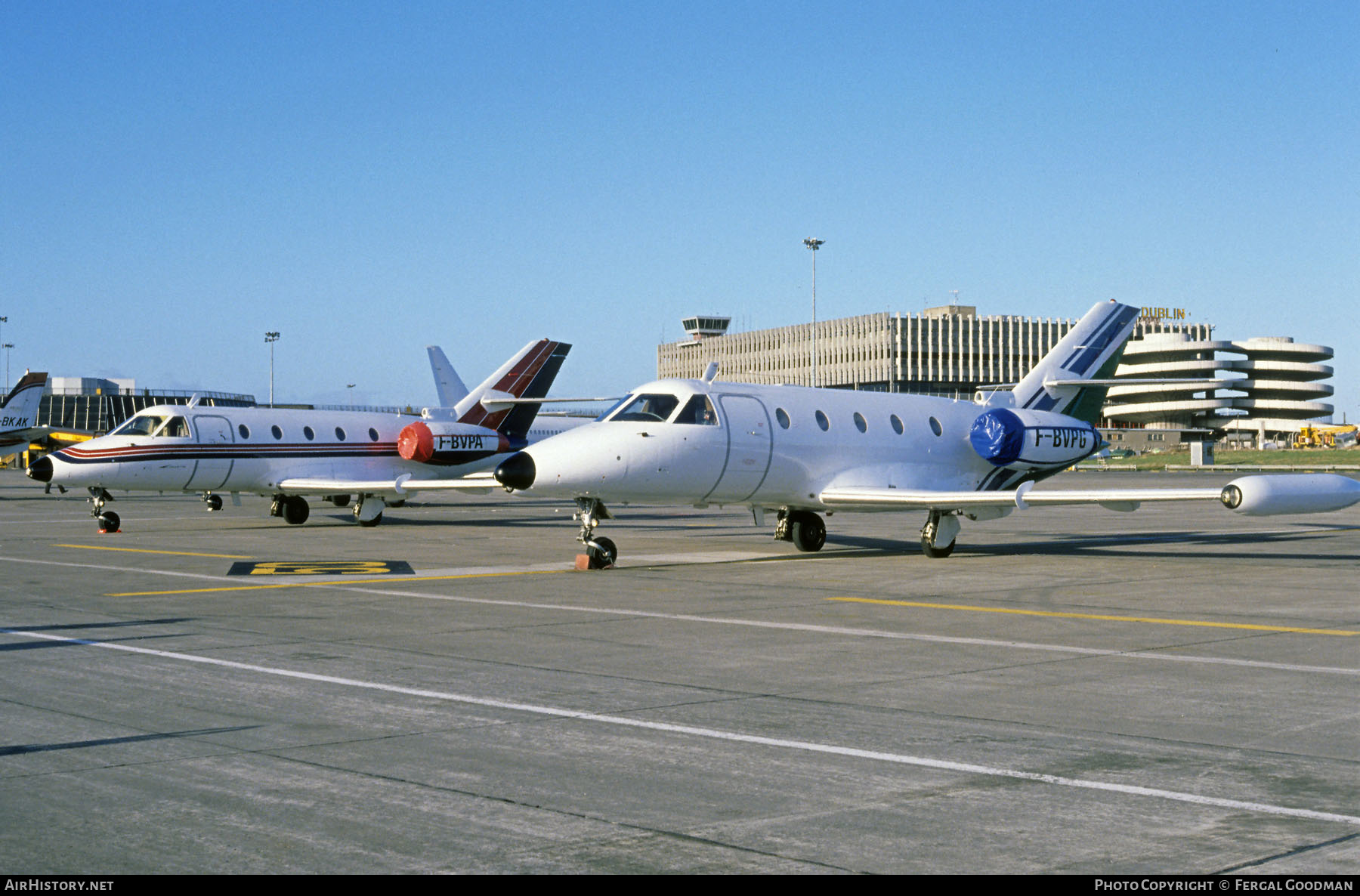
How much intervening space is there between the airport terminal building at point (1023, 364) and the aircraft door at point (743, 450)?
515ft

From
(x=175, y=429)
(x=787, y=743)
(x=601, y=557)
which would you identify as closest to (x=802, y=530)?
(x=601, y=557)

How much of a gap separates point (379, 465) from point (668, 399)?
17.4 metres

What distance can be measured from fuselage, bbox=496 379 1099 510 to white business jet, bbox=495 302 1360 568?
0.03 meters

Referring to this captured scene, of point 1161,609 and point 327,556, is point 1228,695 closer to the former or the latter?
point 1161,609

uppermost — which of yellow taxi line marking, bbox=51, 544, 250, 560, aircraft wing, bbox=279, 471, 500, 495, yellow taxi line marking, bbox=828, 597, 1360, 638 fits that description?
aircraft wing, bbox=279, 471, 500, 495

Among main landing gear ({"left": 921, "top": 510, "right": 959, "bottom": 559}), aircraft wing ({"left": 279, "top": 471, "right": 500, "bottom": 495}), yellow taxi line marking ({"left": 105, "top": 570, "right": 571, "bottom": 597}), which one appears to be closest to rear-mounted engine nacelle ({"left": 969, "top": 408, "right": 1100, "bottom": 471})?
main landing gear ({"left": 921, "top": 510, "right": 959, "bottom": 559})

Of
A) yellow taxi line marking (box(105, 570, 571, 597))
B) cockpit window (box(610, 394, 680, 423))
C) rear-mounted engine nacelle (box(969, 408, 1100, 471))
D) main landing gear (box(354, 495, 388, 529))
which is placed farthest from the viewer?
main landing gear (box(354, 495, 388, 529))

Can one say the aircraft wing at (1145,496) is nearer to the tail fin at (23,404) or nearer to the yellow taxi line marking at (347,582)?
the yellow taxi line marking at (347,582)

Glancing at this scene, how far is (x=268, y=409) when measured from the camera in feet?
118

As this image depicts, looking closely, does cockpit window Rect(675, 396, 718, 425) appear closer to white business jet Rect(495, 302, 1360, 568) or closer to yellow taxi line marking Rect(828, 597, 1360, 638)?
white business jet Rect(495, 302, 1360, 568)

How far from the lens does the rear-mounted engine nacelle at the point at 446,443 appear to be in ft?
122

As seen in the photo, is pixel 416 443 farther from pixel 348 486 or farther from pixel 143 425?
pixel 143 425

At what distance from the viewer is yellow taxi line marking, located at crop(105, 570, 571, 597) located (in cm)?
1739
